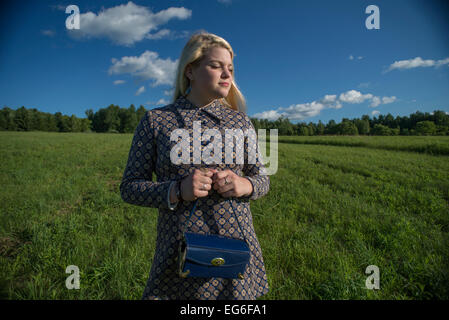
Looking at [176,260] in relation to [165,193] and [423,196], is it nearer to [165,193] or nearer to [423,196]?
[165,193]

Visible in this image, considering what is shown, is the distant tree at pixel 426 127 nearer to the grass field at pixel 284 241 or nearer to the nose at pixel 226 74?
the grass field at pixel 284 241

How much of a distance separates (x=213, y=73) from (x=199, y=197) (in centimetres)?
76

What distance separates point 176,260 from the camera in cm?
135

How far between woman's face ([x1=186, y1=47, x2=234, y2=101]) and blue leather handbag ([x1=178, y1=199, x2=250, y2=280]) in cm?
79

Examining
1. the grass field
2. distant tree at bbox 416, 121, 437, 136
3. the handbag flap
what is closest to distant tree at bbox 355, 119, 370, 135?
distant tree at bbox 416, 121, 437, 136

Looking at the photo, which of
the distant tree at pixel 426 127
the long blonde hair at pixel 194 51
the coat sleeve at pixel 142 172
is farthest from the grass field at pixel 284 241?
the distant tree at pixel 426 127

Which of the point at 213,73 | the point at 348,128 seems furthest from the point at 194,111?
the point at 348,128

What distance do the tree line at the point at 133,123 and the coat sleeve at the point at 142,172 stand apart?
46225mm

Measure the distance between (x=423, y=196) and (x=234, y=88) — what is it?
6.09m

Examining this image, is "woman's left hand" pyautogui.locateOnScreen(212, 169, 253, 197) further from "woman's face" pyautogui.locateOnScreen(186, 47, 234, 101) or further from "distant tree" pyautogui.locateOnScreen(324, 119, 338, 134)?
"distant tree" pyautogui.locateOnScreen(324, 119, 338, 134)

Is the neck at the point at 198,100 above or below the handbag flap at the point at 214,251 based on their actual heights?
above

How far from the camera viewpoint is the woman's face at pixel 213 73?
4.58 feet

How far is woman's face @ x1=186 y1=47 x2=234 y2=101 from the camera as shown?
4.58ft

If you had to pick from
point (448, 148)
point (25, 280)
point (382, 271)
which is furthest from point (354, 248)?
point (448, 148)
